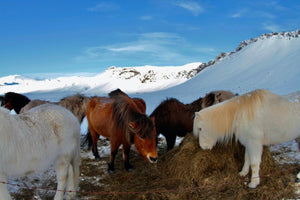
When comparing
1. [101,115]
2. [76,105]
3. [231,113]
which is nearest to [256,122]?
[231,113]

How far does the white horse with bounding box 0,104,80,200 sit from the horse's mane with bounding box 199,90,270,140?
7.69 feet

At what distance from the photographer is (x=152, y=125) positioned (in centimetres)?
396

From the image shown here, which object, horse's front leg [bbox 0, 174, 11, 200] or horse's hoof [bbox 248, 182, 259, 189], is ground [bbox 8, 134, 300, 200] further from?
horse's front leg [bbox 0, 174, 11, 200]

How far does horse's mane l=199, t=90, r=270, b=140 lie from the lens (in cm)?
363

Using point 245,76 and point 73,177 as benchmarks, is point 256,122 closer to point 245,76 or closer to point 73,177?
point 73,177

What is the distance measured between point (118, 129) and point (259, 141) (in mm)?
2649

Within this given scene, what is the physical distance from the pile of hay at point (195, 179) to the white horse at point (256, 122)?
0.26m

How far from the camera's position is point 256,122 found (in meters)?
3.53

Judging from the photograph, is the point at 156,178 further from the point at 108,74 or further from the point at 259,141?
the point at 108,74

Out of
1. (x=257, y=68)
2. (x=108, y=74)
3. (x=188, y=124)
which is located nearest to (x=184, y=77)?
(x=257, y=68)

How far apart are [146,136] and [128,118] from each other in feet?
2.25

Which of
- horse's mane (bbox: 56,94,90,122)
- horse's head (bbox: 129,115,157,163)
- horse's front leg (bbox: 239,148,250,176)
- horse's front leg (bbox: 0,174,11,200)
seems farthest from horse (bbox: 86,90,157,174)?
horse's front leg (bbox: 0,174,11,200)

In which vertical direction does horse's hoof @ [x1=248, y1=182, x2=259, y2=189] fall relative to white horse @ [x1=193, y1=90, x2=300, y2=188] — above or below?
below

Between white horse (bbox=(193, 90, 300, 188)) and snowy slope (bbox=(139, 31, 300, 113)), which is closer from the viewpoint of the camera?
white horse (bbox=(193, 90, 300, 188))
